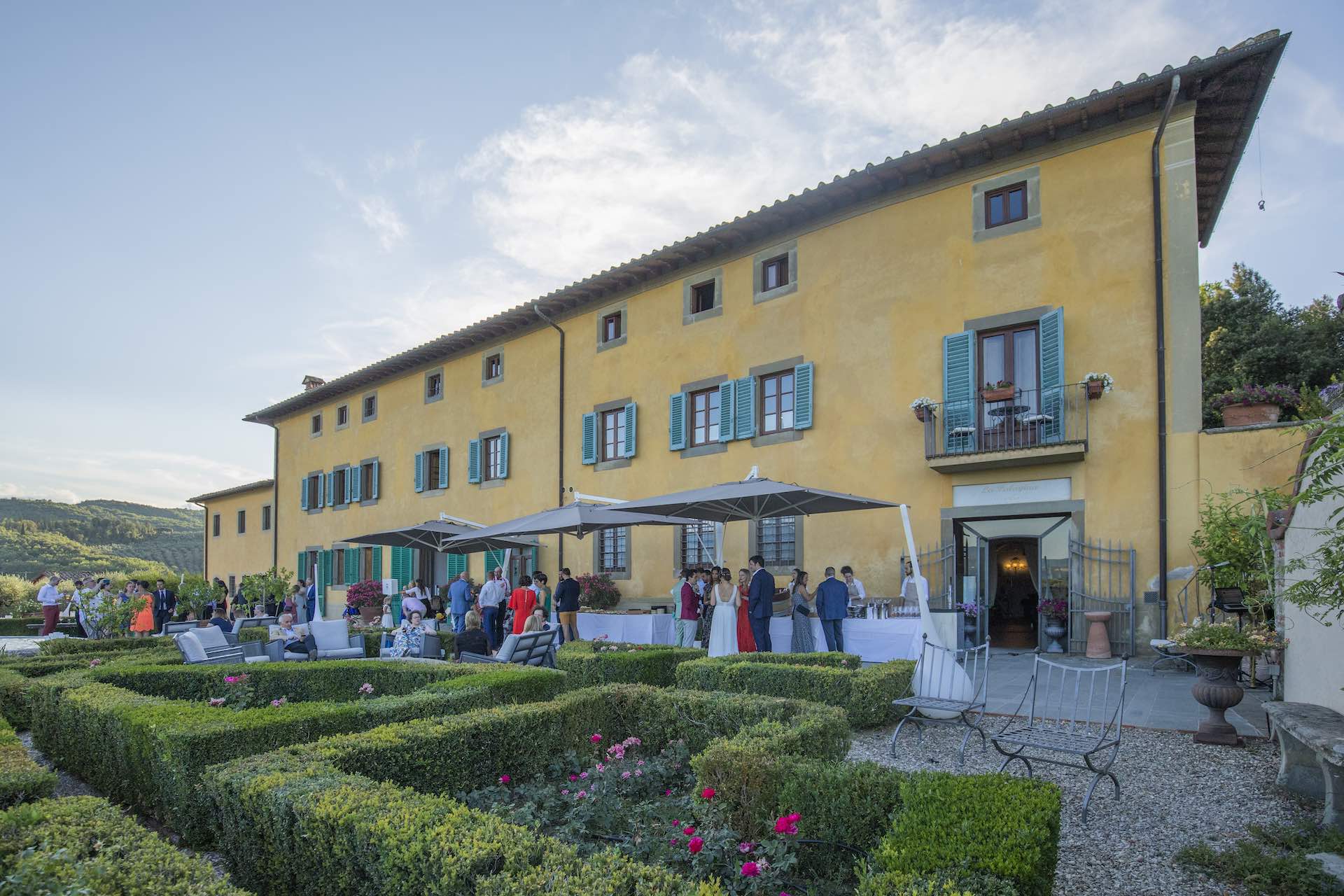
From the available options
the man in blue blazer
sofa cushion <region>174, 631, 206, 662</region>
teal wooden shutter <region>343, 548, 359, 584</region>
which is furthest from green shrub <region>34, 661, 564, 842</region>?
teal wooden shutter <region>343, 548, 359, 584</region>

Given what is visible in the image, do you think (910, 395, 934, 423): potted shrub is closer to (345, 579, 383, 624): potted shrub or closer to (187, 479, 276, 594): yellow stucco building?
(345, 579, 383, 624): potted shrub

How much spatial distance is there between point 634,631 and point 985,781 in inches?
391

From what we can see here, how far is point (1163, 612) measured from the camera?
1125 cm

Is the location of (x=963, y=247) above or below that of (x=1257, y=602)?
above

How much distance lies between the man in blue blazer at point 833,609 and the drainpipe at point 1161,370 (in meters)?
4.38

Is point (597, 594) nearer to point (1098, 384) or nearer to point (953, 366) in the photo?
point (953, 366)

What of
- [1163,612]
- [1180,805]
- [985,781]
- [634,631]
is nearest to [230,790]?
[985,781]

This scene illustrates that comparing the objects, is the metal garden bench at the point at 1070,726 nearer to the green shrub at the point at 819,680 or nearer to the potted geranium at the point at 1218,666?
the potted geranium at the point at 1218,666

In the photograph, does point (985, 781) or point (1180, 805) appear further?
point (1180, 805)

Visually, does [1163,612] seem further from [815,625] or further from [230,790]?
[230,790]

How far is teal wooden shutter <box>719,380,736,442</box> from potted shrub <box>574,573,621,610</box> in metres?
3.97

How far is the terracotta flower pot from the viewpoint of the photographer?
11.2 metres

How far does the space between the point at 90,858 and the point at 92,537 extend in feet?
246

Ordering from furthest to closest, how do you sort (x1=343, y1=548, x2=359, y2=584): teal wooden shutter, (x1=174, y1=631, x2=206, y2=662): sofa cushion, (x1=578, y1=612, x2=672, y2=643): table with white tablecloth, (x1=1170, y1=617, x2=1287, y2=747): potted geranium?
Answer: (x1=343, y1=548, x2=359, y2=584): teal wooden shutter < (x1=578, y1=612, x2=672, y2=643): table with white tablecloth < (x1=174, y1=631, x2=206, y2=662): sofa cushion < (x1=1170, y1=617, x2=1287, y2=747): potted geranium
